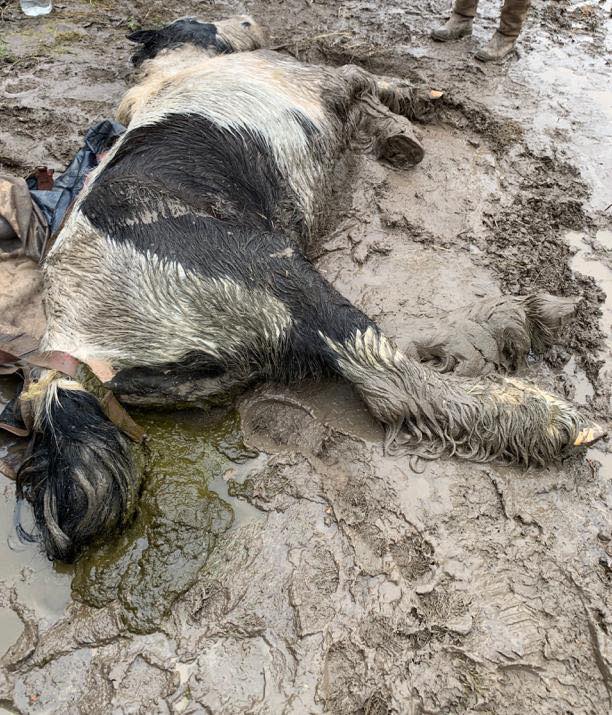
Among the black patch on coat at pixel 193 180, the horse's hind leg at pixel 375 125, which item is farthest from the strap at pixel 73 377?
the horse's hind leg at pixel 375 125

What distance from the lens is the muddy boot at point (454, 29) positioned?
5953 millimetres

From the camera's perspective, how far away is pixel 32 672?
2.04 m

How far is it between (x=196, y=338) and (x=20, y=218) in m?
1.68

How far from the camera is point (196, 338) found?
2.70 metres

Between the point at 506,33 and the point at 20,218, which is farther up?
the point at 506,33

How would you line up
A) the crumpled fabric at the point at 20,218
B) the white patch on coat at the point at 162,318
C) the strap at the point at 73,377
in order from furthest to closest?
the crumpled fabric at the point at 20,218, the white patch on coat at the point at 162,318, the strap at the point at 73,377

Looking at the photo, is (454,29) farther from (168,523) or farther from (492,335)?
(168,523)

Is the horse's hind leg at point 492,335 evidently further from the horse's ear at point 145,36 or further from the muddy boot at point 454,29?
the muddy boot at point 454,29

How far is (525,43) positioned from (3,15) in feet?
18.2

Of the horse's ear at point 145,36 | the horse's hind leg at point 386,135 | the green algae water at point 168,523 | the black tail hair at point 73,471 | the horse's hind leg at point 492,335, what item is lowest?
the green algae water at point 168,523

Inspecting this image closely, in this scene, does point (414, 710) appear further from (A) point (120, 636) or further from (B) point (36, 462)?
(B) point (36, 462)

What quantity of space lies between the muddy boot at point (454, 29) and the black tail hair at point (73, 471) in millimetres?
5352

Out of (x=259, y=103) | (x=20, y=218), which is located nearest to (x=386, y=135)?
(x=259, y=103)

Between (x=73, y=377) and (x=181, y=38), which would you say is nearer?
(x=73, y=377)
